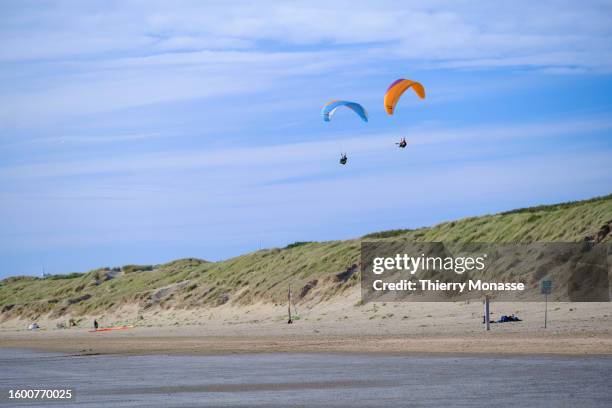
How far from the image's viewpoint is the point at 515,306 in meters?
33.5

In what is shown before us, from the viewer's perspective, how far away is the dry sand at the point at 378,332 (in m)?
24.3

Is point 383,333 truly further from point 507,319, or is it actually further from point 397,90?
point 397,90

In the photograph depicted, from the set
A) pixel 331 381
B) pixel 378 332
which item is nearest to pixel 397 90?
pixel 378 332

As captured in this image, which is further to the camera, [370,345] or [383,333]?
[383,333]

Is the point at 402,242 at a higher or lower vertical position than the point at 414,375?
higher

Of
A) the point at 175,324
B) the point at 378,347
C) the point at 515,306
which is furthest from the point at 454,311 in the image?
the point at 175,324

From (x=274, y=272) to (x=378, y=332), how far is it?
22908 millimetres

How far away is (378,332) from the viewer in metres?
31.4

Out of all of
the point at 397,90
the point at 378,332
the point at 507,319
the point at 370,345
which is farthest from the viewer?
the point at 397,90

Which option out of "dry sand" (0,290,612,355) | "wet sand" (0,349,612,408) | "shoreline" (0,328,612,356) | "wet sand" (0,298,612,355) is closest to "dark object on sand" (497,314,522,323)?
"dry sand" (0,290,612,355)

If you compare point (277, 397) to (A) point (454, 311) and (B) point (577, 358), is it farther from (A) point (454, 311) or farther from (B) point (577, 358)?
(A) point (454, 311)

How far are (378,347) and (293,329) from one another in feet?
34.3

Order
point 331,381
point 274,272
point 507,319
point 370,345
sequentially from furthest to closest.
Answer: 1. point 274,272
2. point 507,319
3. point 370,345
4. point 331,381

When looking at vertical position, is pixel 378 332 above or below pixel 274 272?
below
